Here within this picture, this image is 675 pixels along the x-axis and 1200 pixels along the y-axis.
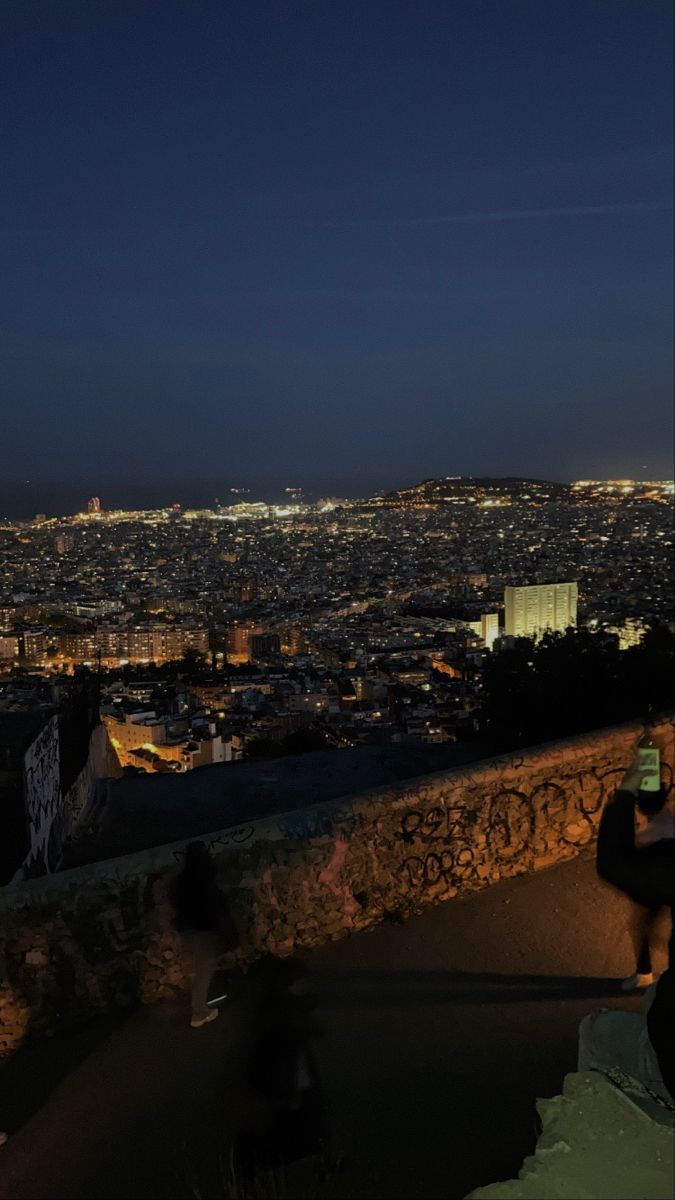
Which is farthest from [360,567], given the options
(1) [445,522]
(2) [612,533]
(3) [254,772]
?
(3) [254,772]

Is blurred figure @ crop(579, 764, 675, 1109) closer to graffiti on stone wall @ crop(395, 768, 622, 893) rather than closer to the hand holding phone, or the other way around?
the hand holding phone

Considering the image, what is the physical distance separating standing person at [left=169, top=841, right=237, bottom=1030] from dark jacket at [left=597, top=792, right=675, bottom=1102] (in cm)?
206

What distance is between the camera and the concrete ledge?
202 cm

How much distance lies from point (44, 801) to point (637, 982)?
3630 millimetres

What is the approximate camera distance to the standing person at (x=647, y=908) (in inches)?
94.3

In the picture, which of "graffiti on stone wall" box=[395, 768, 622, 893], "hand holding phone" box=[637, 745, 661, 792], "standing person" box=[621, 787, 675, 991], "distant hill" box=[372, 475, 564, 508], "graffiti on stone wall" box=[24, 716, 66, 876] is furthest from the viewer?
"distant hill" box=[372, 475, 564, 508]

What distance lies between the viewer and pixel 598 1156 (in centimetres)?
210

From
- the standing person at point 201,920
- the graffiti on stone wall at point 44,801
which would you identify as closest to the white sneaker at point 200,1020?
the standing person at point 201,920

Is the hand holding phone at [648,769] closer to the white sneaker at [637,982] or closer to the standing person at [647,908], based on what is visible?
the standing person at [647,908]

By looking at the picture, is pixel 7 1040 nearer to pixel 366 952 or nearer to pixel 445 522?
pixel 366 952

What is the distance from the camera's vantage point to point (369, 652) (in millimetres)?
36625

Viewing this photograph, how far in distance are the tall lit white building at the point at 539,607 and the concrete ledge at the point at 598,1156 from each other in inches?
1462

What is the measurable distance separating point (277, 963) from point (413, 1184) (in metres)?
1.37

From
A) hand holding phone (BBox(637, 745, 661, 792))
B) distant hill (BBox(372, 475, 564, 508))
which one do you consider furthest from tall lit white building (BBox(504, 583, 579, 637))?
distant hill (BBox(372, 475, 564, 508))
